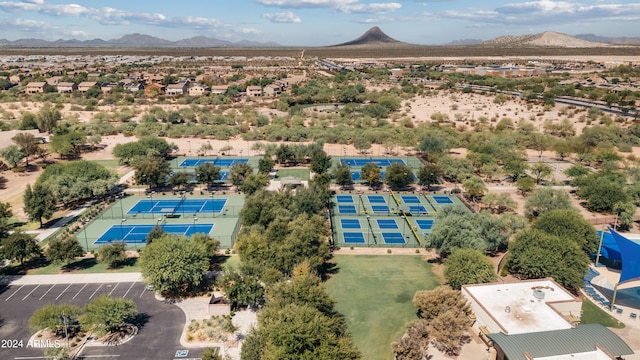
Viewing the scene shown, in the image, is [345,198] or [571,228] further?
[345,198]

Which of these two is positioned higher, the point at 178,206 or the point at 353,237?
the point at 178,206

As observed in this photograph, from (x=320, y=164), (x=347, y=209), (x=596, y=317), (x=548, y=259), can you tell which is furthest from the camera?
(x=320, y=164)

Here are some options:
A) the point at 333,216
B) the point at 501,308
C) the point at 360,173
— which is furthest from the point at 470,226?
the point at 360,173

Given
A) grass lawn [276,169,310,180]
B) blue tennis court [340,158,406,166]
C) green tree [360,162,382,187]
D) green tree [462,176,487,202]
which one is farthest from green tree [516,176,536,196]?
grass lawn [276,169,310,180]

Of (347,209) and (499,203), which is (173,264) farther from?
(499,203)

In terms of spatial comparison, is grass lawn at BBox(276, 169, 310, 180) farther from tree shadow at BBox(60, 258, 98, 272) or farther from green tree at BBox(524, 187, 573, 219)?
green tree at BBox(524, 187, 573, 219)

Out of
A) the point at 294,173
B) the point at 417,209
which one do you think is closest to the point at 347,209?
the point at 417,209

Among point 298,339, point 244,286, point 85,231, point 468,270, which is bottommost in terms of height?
point 85,231

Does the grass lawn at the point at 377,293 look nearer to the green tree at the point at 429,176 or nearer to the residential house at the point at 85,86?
the green tree at the point at 429,176

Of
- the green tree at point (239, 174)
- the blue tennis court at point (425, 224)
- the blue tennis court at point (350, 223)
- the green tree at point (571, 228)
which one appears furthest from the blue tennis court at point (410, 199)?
the green tree at point (239, 174)
